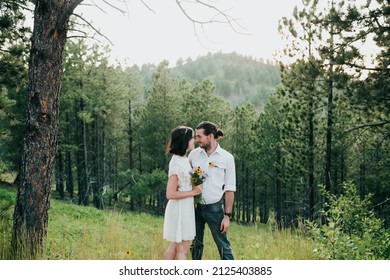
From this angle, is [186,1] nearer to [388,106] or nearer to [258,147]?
[388,106]

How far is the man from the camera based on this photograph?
4.61 m

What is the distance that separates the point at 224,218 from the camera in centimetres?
458

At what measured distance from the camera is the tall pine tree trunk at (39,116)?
4.67m

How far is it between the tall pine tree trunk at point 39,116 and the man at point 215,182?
Answer: 1.84 meters

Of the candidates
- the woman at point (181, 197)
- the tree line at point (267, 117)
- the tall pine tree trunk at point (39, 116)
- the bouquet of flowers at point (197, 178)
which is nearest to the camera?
the woman at point (181, 197)

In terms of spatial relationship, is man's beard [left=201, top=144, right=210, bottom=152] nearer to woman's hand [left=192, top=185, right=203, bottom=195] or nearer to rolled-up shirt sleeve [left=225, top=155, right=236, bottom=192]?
rolled-up shirt sleeve [left=225, top=155, right=236, bottom=192]

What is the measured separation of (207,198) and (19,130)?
20049 millimetres

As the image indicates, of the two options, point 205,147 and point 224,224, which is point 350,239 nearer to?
point 224,224

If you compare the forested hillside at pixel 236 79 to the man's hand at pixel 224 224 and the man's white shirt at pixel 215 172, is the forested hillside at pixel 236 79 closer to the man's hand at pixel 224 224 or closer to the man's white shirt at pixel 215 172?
the man's white shirt at pixel 215 172

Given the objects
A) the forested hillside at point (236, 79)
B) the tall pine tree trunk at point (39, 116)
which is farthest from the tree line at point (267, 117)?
the forested hillside at point (236, 79)

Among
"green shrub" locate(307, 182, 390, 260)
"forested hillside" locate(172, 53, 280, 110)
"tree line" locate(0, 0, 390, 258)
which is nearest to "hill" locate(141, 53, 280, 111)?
"forested hillside" locate(172, 53, 280, 110)

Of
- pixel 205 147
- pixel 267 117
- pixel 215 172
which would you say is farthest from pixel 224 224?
pixel 267 117

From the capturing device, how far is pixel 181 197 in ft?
14.1
